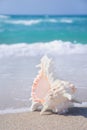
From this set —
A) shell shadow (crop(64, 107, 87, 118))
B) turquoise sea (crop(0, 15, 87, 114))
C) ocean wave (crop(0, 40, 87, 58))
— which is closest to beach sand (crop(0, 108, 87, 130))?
shell shadow (crop(64, 107, 87, 118))

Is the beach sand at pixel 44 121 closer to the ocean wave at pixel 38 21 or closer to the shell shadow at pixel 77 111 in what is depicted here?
the shell shadow at pixel 77 111

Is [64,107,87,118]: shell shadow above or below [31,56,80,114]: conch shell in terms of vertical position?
below

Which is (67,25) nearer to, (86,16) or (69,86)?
(86,16)

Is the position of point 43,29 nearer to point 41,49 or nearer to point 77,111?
point 41,49

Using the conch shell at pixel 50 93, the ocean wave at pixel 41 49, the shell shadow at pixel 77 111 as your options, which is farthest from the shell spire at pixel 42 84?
the ocean wave at pixel 41 49

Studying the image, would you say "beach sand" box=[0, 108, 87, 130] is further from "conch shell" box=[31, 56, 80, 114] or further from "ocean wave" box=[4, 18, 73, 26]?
"ocean wave" box=[4, 18, 73, 26]

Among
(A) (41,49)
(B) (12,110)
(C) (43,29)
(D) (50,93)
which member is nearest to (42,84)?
(D) (50,93)
